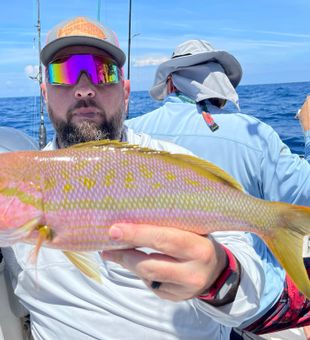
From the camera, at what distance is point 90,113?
2.46m

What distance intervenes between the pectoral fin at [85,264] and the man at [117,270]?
125mm

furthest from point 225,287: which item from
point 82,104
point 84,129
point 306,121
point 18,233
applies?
point 306,121

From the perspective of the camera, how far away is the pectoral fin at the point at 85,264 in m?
1.71

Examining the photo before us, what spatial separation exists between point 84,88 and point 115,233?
1.21 m

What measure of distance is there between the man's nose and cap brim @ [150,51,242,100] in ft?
3.78

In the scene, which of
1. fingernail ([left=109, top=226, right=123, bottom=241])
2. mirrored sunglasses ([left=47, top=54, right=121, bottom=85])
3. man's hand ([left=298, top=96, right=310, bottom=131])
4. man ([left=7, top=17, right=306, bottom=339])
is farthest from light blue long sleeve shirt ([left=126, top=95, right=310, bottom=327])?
fingernail ([left=109, top=226, right=123, bottom=241])

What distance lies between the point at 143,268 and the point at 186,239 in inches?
7.2

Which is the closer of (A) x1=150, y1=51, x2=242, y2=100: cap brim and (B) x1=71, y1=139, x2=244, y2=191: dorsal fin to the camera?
(B) x1=71, y1=139, x2=244, y2=191: dorsal fin

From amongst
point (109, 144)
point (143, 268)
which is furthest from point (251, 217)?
point (109, 144)

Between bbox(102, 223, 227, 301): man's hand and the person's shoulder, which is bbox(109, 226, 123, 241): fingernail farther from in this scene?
the person's shoulder

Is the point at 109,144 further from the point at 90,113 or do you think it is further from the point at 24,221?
the point at 90,113

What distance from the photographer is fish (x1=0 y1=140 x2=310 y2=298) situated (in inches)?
61.0

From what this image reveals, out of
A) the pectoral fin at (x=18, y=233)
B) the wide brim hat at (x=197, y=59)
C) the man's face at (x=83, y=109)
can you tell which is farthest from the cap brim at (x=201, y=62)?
the pectoral fin at (x=18, y=233)

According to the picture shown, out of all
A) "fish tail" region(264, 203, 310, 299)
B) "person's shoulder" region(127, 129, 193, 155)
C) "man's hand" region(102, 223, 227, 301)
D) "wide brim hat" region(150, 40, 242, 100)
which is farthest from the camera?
"wide brim hat" region(150, 40, 242, 100)
